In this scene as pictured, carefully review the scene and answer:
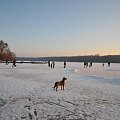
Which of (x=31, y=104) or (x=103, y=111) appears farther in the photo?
(x=31, y=104)

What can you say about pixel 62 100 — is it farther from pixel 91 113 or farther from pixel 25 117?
pixel 25 117

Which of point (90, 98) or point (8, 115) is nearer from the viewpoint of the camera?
point (8, 115)

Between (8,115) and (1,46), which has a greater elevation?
(1,46)

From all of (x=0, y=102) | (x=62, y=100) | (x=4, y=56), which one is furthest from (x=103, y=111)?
(x=4, y=56)

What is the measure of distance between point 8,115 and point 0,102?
2969 mm

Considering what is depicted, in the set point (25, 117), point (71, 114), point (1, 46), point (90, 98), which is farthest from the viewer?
point (1, 46)

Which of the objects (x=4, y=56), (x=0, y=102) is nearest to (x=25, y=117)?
(x=0, y=102)

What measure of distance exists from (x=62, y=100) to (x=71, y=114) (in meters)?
3.24

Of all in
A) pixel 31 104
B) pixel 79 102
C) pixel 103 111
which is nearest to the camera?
pixel 103 111

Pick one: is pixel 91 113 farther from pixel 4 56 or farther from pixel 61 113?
pixel 4 56

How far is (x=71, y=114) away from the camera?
10.5 meters

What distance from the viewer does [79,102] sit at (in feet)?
43.5

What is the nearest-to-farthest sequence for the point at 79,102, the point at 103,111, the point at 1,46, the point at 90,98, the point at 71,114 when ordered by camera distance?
the point at 71,114 < the point at 103,111 < the point at 79,102 < the point at 90,98 < the point at 1,46

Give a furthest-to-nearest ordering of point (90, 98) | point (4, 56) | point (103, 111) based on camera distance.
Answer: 1. point (4, 56)
2. point (90, 98)
3. point (103, 111)
